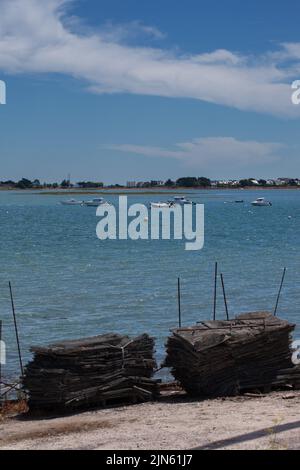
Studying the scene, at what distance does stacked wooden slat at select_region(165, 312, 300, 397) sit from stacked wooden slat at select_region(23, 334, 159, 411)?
74cm

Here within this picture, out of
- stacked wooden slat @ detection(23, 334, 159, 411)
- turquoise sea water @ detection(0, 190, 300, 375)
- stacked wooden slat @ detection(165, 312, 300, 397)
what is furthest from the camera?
turquoise sea water @ detection(0, 190, 300, 375)

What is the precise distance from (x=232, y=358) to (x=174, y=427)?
9.40 feet

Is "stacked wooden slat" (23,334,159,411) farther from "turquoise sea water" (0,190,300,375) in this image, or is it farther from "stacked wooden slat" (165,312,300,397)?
"turquoise sea water" (0,190,300,375)

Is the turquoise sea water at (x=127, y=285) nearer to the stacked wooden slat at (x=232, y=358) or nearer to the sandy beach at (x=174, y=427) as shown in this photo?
the stacked wooden slat at (x=232, y=358)

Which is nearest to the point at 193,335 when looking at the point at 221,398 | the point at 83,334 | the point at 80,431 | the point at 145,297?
the point at 221,398

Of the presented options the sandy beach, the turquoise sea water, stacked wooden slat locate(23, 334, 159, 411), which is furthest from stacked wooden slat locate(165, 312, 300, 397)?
the turquoise sea water

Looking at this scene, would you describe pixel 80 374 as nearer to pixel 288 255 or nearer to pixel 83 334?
pixel 83 334

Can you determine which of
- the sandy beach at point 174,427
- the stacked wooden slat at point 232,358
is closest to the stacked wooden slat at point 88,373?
the sandy beach at point 174,427

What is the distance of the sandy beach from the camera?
11.5 meters

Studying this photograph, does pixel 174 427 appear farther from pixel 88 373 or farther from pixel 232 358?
pixel 232 358

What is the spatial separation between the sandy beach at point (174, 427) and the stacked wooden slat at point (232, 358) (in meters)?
0.36

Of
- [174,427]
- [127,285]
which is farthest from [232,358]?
A: [127,285]

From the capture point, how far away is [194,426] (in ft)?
41.7

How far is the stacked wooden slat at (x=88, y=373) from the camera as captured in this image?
579 inches
